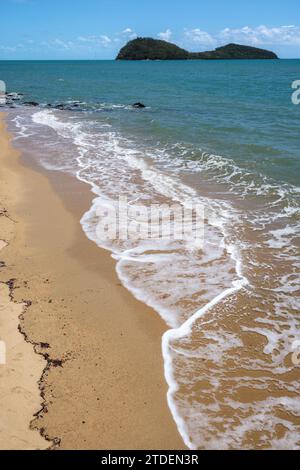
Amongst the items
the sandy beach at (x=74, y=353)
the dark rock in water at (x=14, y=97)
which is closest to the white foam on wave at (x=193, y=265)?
the sandy beach at (x=74, y=353)

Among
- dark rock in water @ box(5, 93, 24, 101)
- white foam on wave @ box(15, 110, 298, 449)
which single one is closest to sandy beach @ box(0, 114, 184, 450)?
white foam on wave @ box(15, 110, 298, 449)

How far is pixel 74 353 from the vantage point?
5922mm

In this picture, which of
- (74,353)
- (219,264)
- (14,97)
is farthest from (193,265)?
(14,97)

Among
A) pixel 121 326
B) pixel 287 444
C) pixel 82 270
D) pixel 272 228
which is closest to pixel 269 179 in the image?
pixel 272 228

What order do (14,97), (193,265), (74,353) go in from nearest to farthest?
(74,353), (193,265), (14,97)

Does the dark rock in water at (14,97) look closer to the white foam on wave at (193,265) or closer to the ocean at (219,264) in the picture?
the ocean at (219,264)

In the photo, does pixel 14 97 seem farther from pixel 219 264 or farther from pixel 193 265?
Result: pixel 219 264

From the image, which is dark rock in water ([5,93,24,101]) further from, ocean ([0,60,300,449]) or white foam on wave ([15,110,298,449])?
white foam on wave ([15,110,298,449])

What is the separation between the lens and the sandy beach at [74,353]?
472cm

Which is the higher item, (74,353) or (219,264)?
(219,264)

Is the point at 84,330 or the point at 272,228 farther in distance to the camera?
the point at 272,228

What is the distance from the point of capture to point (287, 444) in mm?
4602
